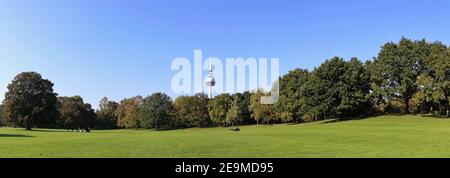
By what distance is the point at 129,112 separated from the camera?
15400cm

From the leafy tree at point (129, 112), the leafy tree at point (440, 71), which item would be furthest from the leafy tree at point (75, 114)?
the leafy tree at point (440, 71)

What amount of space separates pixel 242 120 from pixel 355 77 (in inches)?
1700

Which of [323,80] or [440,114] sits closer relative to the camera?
[440,114]

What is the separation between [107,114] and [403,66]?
106 metres

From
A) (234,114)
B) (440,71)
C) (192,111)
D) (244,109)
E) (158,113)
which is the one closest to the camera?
(440,71)

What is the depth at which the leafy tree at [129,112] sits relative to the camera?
151375 millimetres

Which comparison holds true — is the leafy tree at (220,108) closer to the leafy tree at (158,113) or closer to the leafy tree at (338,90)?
the leafy tree at (158,113)

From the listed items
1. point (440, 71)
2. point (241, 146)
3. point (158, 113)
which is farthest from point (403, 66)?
point (241, 146)

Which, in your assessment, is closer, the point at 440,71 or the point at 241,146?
the point at 241,146

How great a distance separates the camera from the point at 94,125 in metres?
156

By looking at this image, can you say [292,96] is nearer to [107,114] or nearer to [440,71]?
[440,71]
